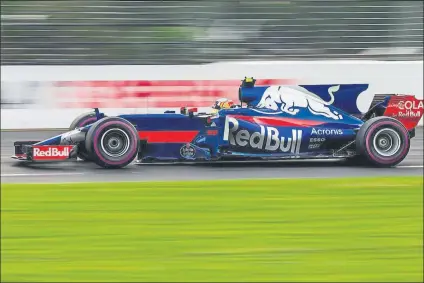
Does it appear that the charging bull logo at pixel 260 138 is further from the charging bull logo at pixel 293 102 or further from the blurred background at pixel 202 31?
the blurred background at pixel 202 31

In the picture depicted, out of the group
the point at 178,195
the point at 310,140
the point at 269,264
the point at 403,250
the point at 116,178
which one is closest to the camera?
the point at 269,264

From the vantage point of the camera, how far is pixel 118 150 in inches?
Answer: 347

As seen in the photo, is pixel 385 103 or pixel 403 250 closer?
pixel 403 250

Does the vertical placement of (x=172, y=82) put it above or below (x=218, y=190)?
above

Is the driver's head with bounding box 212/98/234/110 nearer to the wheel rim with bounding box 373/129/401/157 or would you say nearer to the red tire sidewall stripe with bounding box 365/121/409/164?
the red tire sidewall stripe with bounding box 365/121/409/164

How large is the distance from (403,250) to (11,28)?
956 cm

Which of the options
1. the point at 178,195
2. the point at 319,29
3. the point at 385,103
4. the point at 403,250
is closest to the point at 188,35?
the point at 319,29

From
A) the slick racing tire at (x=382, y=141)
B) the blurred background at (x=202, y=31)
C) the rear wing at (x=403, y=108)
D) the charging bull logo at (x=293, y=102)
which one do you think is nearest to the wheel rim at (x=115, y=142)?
the charging bull logo at (x=293, y=102)

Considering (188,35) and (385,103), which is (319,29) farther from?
(385,103)

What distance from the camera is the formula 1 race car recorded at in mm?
8750

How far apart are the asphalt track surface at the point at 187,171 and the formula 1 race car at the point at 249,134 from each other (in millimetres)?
126

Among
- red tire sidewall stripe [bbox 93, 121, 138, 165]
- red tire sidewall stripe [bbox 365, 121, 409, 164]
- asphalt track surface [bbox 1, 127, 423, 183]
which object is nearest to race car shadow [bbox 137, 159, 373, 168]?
asphalt track surface [bbox 1, 127, 423, 183]

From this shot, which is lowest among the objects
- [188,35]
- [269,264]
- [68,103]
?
[269,264]

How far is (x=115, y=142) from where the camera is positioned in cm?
877
